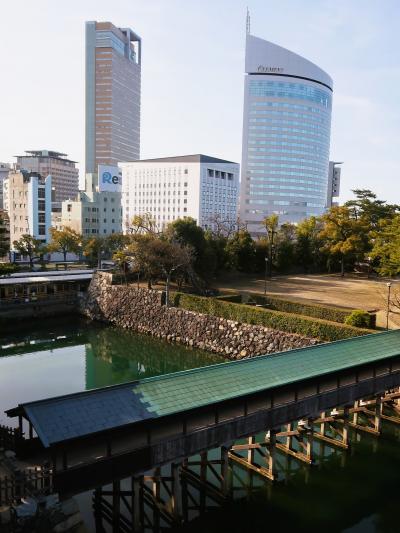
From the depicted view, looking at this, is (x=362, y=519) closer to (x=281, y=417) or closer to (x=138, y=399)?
(x=281, y=417)

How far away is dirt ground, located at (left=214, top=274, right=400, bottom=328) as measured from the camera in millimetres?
39062

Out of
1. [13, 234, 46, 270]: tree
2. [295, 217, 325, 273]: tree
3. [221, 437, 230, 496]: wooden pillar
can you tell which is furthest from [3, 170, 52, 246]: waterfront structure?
[221, 437, 230, 496]: wooden pillar

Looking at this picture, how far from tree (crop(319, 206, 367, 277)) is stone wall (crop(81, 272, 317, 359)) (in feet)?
83.7

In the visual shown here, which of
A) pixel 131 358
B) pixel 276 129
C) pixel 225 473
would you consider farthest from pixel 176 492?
pixel 276 129

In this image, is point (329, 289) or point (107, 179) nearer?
point (329, 289)

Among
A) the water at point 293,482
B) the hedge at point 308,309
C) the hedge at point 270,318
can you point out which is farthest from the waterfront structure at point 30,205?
the hedge at point 308,309

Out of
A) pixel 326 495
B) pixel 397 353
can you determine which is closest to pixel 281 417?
pixel 326 495

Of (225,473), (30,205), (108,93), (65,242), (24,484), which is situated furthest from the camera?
(108,93)

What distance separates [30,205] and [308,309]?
60614 mm

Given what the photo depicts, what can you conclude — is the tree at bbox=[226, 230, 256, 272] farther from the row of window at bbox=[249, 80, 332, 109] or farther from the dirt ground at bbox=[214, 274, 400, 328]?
the row of window at bbox=[249, 80, 332, 109]

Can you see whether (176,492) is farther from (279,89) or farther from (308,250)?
(279,89)

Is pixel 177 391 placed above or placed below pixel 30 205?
below

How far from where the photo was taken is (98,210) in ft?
343

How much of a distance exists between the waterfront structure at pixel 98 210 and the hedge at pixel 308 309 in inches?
2767
